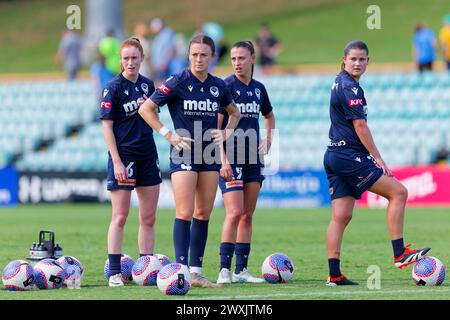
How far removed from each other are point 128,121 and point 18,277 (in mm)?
1937

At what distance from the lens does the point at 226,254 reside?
1135cm

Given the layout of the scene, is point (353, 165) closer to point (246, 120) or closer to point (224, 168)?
point (224, 168)

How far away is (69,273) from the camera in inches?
414

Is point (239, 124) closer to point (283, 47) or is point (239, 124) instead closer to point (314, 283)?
point (314, 283)

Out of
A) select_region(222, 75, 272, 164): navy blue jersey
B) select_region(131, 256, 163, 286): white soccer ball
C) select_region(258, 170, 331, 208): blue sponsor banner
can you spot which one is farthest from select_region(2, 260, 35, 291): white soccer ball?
select_region(258, 170, 331, 208): blue sponsor banner

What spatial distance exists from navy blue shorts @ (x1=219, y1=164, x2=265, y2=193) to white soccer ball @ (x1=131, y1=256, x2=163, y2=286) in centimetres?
117

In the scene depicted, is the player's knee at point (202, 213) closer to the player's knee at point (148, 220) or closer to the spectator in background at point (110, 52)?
the player's knee at point (148, 220)

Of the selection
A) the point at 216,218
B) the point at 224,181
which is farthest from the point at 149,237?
the point at 216,218

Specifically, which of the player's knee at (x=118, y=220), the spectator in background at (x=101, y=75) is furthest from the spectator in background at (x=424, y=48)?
the player's knee at (x=118, y=220)

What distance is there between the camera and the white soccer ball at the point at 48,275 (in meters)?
10.4

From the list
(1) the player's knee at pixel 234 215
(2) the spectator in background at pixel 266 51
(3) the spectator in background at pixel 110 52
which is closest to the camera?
(1) the player's knee at pixel 234 215

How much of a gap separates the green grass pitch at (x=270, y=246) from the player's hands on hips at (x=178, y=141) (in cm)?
134

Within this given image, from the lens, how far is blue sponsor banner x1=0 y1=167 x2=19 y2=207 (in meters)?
26.6

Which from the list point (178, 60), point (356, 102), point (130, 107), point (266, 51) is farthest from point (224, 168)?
point (266, 51)
